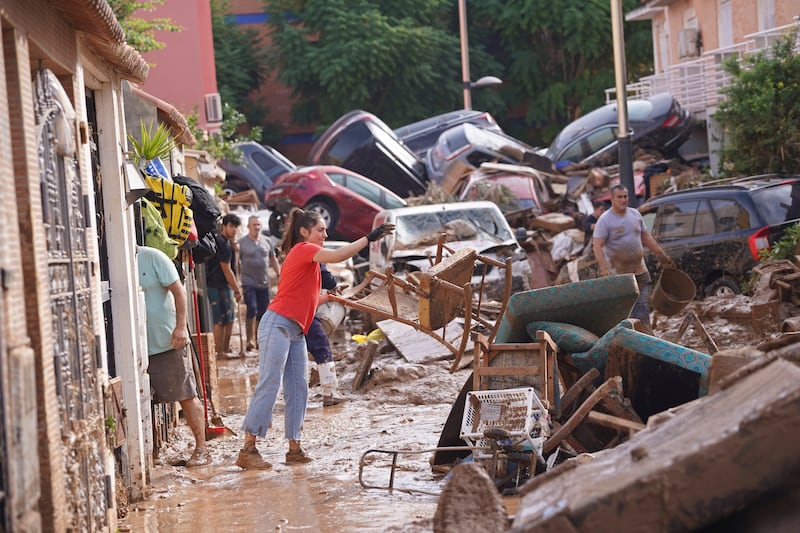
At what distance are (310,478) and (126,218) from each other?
2254 millimetres

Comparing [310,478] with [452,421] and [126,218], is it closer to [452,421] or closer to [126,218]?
[452,421]

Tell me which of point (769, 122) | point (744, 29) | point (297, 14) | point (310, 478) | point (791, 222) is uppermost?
point (297, 14)

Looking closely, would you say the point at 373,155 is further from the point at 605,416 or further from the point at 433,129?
the point at 605,416

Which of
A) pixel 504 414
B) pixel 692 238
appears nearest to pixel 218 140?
pixel 692 238

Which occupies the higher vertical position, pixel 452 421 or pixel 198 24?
pixel 198 24

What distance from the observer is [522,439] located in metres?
7.09

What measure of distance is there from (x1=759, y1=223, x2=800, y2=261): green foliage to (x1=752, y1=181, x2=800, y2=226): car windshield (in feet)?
1.38

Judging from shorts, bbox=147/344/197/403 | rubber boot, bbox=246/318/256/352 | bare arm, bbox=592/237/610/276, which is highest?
bare arm, bbox=592/237/610/276

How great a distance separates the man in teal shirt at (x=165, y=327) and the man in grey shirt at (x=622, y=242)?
492 centimetres

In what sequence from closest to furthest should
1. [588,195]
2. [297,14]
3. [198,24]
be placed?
1. [588,195]
2. [198,24]
3. [297,14]

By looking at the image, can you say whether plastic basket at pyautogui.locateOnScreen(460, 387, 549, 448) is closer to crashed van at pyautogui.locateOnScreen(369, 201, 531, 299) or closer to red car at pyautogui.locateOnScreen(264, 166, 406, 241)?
crashed van at pyautogui.locateOnScreen(369, 201, 531, 299)

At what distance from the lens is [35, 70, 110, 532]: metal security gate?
18.4 feet

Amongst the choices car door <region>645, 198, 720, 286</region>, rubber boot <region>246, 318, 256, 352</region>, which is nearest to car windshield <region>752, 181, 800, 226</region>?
car door <region>645, 198, 720, 286</region>

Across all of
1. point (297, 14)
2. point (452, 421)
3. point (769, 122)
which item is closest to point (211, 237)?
point (452, 421)
